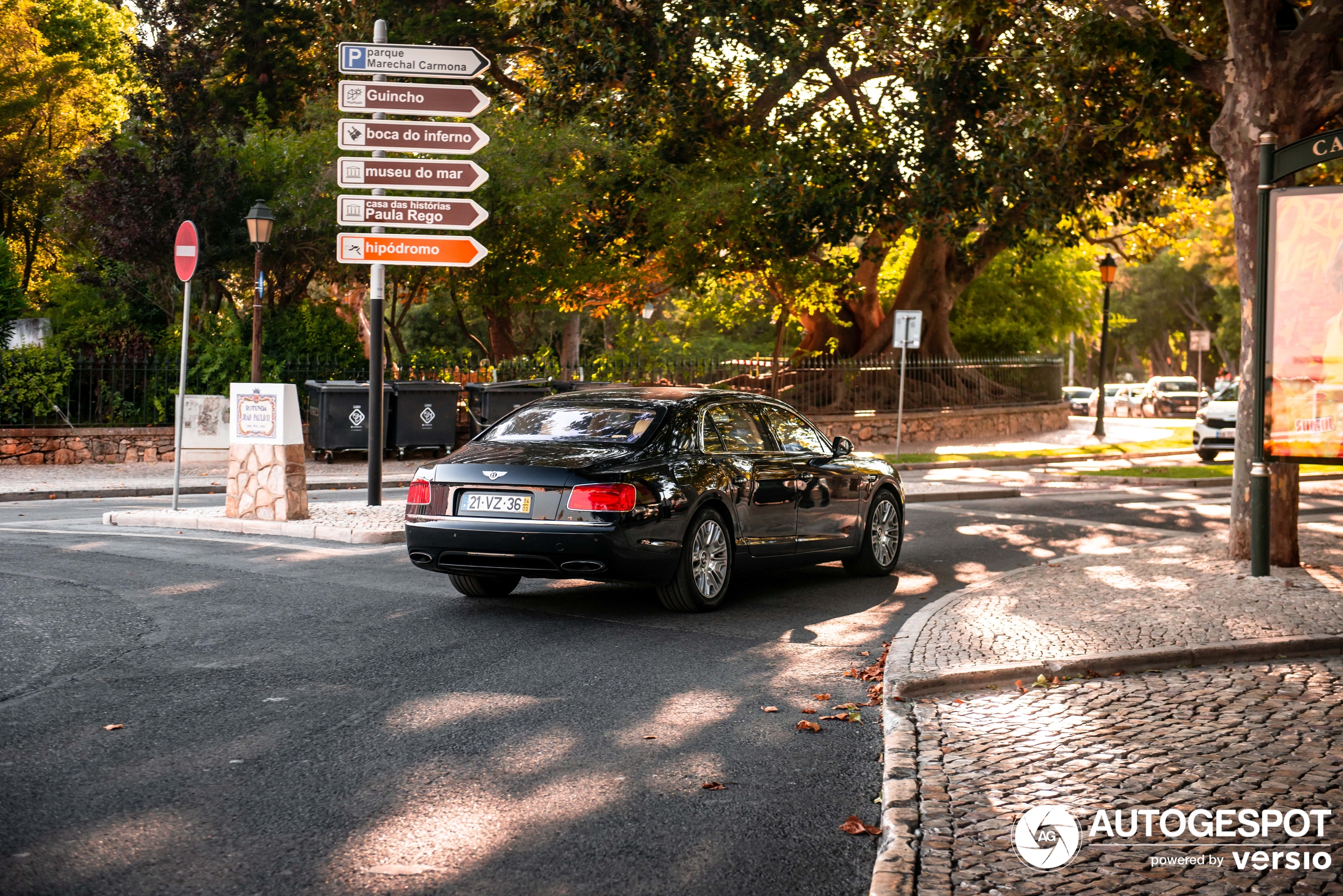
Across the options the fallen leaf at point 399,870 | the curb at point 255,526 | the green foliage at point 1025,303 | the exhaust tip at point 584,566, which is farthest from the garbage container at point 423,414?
the green foliage at point 1025,303

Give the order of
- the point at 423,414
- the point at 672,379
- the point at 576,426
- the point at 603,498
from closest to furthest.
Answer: the point at 603,498, the point at 576,426, the point at 423,414, the point at 672,379

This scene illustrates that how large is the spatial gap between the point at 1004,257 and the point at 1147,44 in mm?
27899

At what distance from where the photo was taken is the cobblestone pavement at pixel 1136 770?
13.4ft

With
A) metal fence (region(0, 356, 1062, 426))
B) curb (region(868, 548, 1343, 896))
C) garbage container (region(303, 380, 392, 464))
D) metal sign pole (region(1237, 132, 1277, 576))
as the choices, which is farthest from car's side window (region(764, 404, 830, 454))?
metal fence (region(0, 356, 1062, 426))

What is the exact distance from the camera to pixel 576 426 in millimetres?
9430

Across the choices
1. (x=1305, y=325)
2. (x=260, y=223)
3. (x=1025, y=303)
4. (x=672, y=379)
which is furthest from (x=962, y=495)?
(x=1025, y=303)

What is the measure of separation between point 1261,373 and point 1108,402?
58.5 m

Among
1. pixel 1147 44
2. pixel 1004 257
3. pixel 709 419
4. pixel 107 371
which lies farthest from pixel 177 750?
pixel 1004 257

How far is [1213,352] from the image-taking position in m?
82.8

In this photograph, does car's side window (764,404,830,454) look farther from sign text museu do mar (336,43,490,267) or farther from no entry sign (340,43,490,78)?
no entry sign (340,43,490,78)

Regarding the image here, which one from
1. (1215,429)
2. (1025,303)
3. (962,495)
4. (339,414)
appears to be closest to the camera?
(962,495)

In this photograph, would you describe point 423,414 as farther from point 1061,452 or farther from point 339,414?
point 1061,452

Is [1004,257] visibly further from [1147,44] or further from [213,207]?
[1147,44]

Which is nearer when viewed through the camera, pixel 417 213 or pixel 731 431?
pixel 731 431
